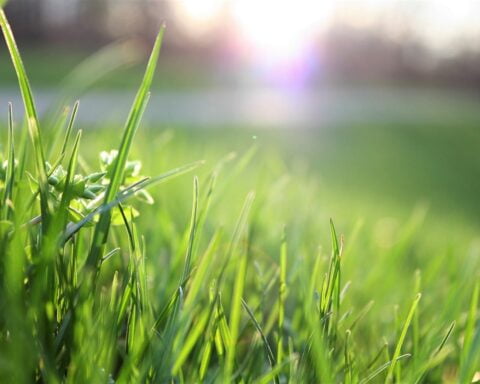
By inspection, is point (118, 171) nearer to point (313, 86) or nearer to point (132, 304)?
point (132, 304)

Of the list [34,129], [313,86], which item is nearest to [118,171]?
[34,129]

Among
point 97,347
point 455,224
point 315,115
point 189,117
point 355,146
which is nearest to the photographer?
point 97,347

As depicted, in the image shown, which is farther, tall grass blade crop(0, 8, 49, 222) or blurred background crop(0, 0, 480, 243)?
blurred background crop(0, 0, 480, 243)

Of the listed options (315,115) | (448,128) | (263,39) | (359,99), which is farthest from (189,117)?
(263,39)

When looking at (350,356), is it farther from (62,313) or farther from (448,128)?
(448,128)

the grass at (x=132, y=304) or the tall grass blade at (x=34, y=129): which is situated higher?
the tall grass blade at (x=34, y=129)

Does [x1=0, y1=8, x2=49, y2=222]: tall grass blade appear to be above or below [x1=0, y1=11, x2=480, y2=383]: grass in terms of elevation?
above

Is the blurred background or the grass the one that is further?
the blurred background

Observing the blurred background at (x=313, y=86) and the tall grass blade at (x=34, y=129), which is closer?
the tall grass blade at (x=34, y=129)
